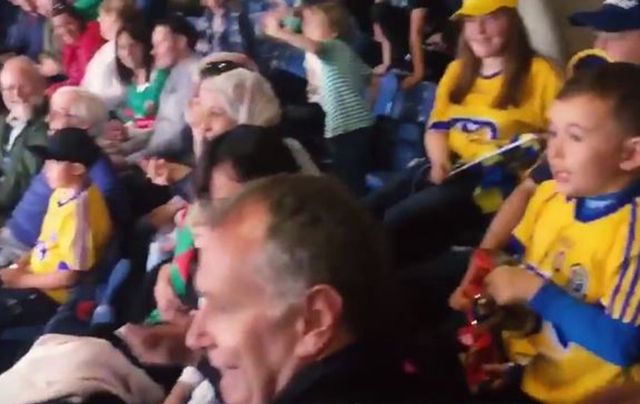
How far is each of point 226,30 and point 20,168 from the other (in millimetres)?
863

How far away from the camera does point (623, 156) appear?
138 centimetres

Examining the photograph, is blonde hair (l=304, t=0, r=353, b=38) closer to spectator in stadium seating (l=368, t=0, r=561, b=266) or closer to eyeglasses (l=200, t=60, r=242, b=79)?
eyeglasses (l=200, t=60, r=242, b=79)

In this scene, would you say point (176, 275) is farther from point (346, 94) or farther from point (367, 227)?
point (346, 94)

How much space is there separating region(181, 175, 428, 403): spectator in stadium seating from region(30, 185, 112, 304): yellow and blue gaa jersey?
129 centimetres

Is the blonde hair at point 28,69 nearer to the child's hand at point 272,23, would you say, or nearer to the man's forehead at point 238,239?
the child's hand at point 272,23

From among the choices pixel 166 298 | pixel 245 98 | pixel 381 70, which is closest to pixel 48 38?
pixel 381 70

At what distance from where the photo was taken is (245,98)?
82.7 inches

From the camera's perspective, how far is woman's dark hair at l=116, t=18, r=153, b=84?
3332mm

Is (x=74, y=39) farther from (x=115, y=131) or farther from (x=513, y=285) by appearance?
(x=513, y=285)

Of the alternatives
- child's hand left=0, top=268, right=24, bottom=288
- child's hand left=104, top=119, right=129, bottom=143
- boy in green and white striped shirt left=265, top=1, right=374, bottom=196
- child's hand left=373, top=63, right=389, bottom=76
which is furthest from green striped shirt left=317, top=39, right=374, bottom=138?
child's hand left=0, top=268, right=24, bottom=288

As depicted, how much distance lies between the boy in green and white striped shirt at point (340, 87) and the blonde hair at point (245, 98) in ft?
2.03

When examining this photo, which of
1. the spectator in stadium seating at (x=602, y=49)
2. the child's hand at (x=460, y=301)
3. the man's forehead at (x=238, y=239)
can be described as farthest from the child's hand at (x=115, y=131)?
the man's forehead at (x=238, y=239)

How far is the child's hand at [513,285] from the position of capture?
1.42m

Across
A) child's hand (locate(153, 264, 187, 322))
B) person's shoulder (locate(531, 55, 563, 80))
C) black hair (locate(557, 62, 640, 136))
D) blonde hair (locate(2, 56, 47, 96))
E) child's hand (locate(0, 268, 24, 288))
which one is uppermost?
black hair (locate(557, 62, 640, 136))
